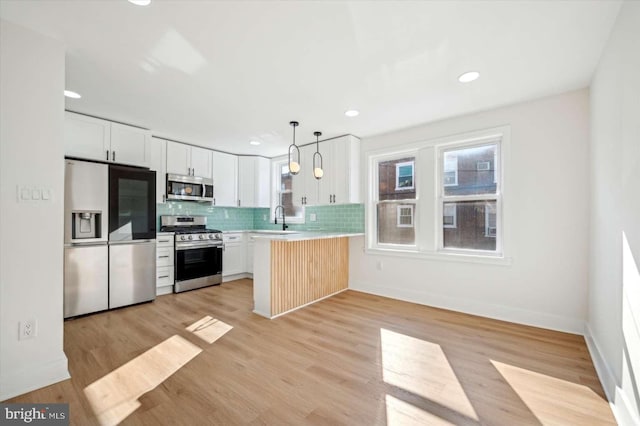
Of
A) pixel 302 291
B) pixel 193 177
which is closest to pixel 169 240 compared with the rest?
pixel 193 177

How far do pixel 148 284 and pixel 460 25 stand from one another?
4.55 m

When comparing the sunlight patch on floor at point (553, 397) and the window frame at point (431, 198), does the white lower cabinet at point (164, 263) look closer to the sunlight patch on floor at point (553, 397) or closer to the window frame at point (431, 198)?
the window frame at point (431, 198)

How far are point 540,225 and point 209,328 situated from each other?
12.5ft

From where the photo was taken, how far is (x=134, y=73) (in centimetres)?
253

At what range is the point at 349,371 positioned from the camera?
7.18 ft

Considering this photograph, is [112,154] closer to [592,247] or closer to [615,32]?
[615,32]

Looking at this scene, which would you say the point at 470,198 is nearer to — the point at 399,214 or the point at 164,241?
the point at 399,214

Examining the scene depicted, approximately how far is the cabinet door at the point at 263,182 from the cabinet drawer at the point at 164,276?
80.4 inches

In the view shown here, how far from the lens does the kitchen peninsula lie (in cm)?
335

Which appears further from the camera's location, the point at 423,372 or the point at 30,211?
the point at 423,372

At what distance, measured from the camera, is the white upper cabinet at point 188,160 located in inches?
182

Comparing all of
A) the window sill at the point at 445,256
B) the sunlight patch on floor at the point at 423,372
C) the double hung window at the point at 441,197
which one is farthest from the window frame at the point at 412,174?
the sunlight patch on floor at the point at 423,372

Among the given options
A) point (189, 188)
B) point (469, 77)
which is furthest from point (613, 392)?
point (189, 188)

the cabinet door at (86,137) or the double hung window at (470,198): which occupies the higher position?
the cabinet door at (86,137)
